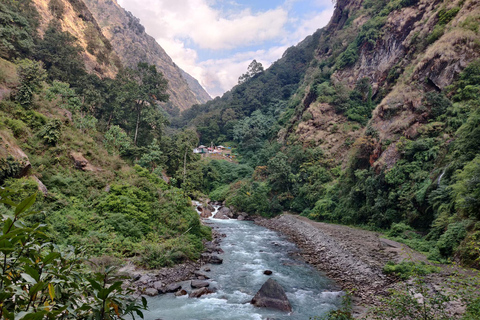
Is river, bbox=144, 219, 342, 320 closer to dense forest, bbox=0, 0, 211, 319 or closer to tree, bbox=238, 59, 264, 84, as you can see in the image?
dense forest, bbox=0, 0, 211, 319

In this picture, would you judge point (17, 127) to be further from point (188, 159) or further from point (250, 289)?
point (188, 159)

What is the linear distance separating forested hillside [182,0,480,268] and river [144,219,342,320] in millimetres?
5275

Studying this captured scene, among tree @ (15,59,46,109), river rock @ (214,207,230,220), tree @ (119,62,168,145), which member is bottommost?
river rock @ (214,207,230,220)

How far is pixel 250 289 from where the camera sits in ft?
35.0

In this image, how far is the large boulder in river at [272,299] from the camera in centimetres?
906

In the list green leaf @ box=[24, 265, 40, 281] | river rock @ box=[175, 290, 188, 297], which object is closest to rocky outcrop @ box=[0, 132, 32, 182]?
river rock @ box=[175, 290, 188, 297]

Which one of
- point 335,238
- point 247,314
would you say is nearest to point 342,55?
point 335,238

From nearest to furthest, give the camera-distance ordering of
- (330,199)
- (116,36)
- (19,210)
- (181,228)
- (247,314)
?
(19,210) < (247,314) < (181,228) < (330,199) < (116,36)

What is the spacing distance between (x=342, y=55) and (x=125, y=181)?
38026 mm

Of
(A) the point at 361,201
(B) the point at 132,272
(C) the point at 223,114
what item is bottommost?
(B) the point at 132,272

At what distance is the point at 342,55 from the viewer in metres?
39.4

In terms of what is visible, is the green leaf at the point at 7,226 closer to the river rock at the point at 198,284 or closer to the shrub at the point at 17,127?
the river rock at the point at 198,284

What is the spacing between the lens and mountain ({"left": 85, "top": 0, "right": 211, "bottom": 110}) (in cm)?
9832

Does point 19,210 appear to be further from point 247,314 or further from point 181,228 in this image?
point 181,228
